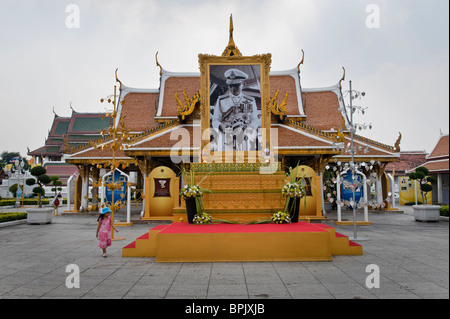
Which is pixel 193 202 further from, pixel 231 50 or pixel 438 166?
pixel 438 166

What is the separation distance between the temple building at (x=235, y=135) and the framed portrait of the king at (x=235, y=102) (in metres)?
0.04

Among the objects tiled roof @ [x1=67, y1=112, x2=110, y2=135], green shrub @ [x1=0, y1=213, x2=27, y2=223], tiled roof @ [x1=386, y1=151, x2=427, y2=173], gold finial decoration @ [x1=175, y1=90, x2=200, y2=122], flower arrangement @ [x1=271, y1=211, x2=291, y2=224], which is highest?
tiled roof @ [x1=67, y1=112, x2=110, y2=135]

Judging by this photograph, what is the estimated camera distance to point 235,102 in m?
12.0

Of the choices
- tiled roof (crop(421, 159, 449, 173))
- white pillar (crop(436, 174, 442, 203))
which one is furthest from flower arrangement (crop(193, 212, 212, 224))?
white pillar (crop(436, 174, 442, 203))

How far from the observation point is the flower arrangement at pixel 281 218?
7.55 metres

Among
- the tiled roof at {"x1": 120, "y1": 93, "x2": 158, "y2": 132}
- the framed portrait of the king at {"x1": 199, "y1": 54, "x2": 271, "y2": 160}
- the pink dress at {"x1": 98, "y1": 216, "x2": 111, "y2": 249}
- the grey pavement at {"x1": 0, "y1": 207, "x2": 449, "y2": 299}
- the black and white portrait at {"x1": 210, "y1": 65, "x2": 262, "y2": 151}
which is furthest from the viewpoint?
the tiled roof at {"x1": 120, "y1": 93, "x2": 158, "y2": 132}

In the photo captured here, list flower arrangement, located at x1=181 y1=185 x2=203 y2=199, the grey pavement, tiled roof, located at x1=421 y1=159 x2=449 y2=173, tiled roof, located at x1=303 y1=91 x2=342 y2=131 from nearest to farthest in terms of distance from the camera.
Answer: the grey pavement < flower arrangement, located at x1=181 y1=185 x2=203 y2=199 < tiled roof, located at x1=303 y1=91 x2=342 y2=131 < tiled roof, located at x1=421 y1=159 x2=449 y2=173

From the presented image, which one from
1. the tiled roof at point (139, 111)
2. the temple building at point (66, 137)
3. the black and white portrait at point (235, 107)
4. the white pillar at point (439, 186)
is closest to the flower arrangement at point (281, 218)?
the black and white portrait at point (235, 107)

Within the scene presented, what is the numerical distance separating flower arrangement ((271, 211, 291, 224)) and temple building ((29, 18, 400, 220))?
1.81 ft

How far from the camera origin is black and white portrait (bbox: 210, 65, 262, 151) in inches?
469

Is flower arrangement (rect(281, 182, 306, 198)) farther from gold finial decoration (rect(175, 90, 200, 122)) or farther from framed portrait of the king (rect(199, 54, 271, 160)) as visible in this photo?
gold finial decoration (rect(175, 90, 200, 122))

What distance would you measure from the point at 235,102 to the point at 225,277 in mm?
8166
